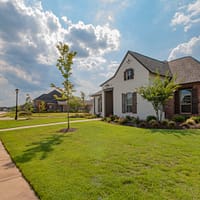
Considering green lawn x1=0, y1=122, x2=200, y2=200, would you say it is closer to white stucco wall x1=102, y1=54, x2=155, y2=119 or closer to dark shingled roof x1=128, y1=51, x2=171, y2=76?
white stucco wall x1=102, y1=54, x2=155, y2=119

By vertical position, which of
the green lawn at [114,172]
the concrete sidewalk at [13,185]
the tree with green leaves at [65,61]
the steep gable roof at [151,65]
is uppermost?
the steep gable roof at [151,65]

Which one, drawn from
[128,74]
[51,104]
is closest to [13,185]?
[128,74]

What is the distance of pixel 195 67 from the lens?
48.4 feet

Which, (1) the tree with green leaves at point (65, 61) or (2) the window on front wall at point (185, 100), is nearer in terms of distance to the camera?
(1) the tree with green leaves at point (65, 61)

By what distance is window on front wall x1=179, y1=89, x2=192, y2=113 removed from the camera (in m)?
13.7

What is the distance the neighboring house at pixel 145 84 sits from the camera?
13.7 m

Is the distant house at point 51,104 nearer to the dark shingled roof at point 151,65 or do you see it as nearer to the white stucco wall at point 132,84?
the white stucco wall at point 132,84

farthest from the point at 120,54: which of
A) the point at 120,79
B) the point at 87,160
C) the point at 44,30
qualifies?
the point at 87,160

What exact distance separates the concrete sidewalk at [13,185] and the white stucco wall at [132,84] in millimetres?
12216

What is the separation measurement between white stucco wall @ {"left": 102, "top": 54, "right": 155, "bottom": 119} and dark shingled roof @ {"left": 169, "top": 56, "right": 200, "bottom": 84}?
304cm

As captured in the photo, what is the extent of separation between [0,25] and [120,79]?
1191 centimetres

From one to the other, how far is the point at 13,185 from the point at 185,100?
1461 centimetres

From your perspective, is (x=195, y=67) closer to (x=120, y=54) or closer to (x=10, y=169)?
(x=120, y=54)

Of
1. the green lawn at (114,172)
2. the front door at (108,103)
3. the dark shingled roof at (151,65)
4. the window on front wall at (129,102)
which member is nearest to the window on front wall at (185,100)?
the dark shingled roof at (151,65)
